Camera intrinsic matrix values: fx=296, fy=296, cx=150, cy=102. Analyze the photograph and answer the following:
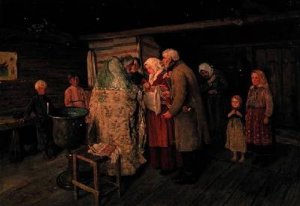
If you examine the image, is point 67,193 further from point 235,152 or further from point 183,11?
point 183,11

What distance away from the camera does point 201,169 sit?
614cm

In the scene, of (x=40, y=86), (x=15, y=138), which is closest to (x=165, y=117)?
(x=40, y=86)

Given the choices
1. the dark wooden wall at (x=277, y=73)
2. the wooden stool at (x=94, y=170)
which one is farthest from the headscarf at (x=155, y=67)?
the dark wooden wall at (x=277, y=73)

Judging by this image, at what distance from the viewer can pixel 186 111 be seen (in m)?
5.27

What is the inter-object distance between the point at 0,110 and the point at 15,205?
3525 mm

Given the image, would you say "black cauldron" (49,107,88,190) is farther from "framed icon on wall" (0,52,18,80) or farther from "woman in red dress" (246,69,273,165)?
"woman in red dress" (246,69,273,165)

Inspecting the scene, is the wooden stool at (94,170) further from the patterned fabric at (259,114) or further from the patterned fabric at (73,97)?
the patterned fabric at (73,97)

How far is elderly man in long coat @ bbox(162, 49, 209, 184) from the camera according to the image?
5.20 metres

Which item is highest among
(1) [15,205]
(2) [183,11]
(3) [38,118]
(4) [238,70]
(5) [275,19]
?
(2) [183,11]

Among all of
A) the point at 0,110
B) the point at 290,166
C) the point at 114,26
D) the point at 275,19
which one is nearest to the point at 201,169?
the point at 290,166

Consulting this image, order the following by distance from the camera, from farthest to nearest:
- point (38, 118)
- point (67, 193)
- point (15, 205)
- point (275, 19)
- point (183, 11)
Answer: point (38, 118)
point (183, 11)
point (275, 19)
point (67, 193)
point (15, 205)

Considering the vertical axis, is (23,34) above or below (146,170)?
above

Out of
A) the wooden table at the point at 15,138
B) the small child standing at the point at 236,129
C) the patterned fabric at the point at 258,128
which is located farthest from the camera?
the wooden table at the point at 15,138

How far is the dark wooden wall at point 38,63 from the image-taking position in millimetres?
7801
